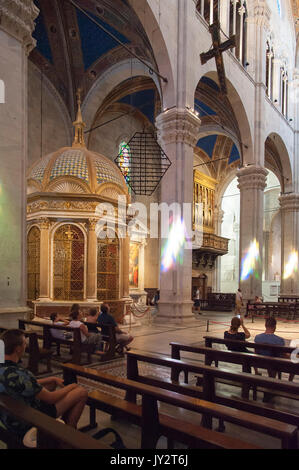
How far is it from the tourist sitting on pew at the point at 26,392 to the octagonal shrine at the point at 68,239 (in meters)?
7.50

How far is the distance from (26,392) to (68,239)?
8434 mm

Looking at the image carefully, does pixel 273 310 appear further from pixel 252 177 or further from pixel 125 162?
pixel 125 162

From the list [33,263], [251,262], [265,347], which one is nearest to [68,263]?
[33,263]

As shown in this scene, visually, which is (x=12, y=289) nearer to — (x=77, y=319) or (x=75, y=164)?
(x=77, y=319)

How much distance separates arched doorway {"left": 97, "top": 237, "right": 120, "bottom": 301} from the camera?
11211mm

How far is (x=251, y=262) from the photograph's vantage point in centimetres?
1672

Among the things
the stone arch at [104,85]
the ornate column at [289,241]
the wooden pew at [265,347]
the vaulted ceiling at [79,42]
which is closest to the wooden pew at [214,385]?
the wooden pew at [265,347]

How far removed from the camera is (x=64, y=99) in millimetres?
16984

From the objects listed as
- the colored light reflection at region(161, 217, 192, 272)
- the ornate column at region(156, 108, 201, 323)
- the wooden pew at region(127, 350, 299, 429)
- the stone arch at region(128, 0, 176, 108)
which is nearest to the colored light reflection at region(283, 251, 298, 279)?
the ornate column at region(156, 108, 201, 323)

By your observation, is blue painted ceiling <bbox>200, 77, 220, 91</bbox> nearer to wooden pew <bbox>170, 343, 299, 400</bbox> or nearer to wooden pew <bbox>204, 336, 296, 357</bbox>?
wooden pew <bbox>204, 336, 296, 357</bbox>

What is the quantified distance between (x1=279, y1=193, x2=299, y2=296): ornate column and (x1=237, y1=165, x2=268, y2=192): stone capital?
5655mm

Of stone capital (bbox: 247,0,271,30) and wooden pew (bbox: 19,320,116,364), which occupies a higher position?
stone capital (bbox: 247,0,271,30)
